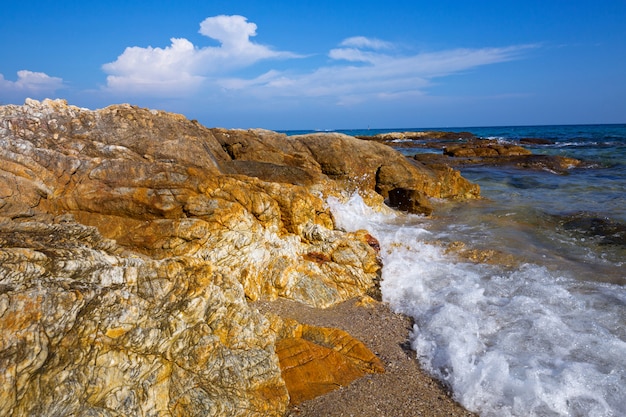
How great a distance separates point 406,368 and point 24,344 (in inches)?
167

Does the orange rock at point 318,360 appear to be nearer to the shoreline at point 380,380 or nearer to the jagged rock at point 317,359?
the jagged rock at point 317,359

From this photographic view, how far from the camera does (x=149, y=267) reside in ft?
14.0

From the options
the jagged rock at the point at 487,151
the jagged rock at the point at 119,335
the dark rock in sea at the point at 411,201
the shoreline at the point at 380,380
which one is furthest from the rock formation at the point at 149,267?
the jagged rock at the point at 487,151

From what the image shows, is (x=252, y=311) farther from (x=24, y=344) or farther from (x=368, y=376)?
(x=24, y=344)

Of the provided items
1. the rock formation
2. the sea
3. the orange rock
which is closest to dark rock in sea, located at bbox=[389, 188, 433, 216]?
the sea

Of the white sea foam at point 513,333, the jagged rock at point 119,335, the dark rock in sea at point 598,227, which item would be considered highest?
the jagged rock at point 119,335

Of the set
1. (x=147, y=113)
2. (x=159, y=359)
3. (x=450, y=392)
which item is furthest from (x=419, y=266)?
(x=147, y=113)

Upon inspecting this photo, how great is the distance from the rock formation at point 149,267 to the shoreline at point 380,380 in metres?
0.27

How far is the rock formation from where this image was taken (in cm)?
333

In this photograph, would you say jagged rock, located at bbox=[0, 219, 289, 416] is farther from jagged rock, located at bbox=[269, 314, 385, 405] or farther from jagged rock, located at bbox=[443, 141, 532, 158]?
jagged rock, located at bbox=[443, 141, 532, 158]

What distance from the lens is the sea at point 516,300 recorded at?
4980 millimetres

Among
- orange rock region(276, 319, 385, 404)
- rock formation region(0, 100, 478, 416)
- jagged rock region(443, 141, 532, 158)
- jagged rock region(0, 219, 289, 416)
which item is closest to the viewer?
jagged rock region(0, 219, 289, 416)

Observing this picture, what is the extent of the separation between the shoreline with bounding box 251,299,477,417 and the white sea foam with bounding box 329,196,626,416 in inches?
9.0

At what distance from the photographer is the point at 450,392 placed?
197 inches
